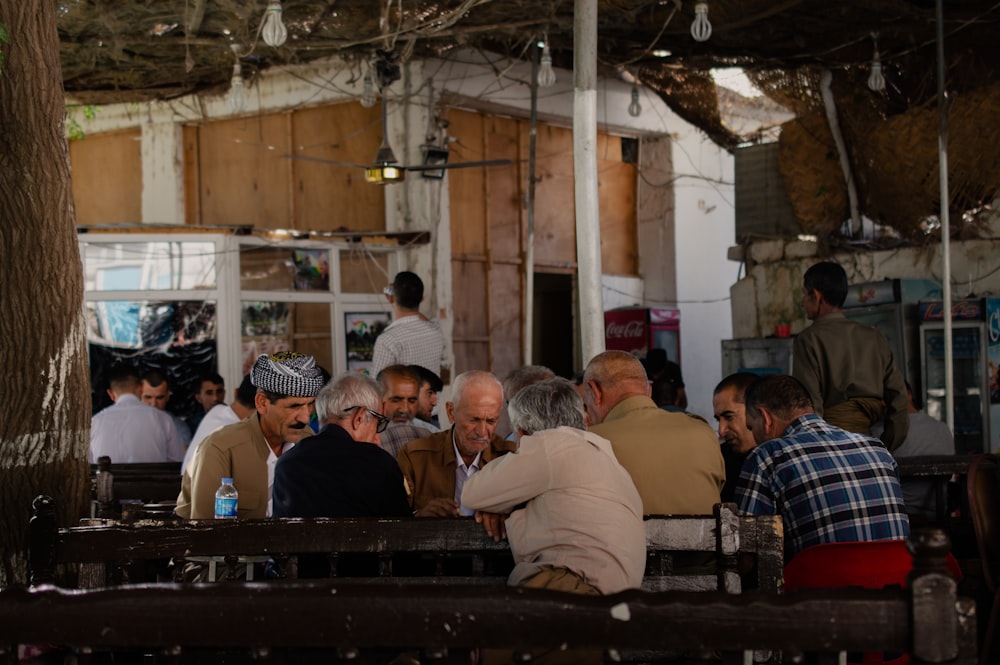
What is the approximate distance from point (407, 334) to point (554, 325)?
906 cm

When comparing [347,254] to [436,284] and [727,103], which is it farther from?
[727,103]

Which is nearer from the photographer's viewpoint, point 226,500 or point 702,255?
point 226,500

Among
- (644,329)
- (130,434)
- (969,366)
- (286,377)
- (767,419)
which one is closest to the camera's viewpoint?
(767,419)

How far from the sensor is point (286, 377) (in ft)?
17.1

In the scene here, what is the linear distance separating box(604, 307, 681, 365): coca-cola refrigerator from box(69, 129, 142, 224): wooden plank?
631 cm

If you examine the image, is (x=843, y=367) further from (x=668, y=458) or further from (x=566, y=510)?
(x=566, y=510)

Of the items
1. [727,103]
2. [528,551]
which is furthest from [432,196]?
[528,551]

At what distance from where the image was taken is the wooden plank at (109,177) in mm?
14492

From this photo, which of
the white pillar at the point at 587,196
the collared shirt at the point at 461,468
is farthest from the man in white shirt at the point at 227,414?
the white pillar at the point at 587,196

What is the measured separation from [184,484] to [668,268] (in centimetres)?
1116

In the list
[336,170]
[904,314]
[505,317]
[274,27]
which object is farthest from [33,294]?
[505,317]

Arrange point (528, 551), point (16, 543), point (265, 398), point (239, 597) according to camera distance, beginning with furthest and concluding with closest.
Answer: point (265, 398)
point (16, 543)
point (528, 551)
point (239, 597)

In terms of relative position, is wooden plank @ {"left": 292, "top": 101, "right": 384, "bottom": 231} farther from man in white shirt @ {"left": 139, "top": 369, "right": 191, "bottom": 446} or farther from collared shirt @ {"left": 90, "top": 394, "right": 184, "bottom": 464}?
collared shirt @ {"left": 90, "top": 394, "right": 184, "bottom": 464}

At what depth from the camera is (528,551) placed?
3.62 m
